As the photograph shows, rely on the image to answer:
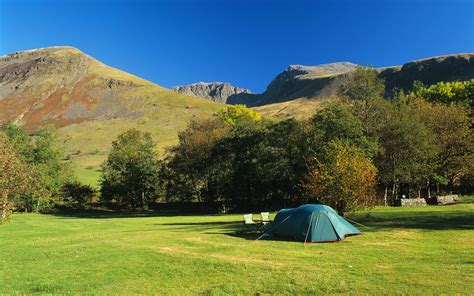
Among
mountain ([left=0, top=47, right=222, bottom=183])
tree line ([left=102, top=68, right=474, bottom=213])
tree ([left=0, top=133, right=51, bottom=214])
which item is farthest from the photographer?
mountain ([left=0, top=47, right=222, bottom=183])


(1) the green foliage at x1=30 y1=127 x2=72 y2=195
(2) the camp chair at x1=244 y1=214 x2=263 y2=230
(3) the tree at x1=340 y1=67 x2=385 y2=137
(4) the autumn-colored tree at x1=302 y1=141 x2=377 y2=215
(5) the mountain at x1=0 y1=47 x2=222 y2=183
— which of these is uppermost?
(5) the mountain at x1=0 y1=47 x2=222 y2=183

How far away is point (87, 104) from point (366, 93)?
134 metres

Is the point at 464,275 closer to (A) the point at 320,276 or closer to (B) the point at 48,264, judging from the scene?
(A) the point at 320,276

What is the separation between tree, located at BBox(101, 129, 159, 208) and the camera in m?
62.5

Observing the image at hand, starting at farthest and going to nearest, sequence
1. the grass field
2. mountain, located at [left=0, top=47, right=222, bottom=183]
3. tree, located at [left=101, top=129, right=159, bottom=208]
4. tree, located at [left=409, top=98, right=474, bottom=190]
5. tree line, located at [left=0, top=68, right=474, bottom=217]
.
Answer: mountain, located at [left=0, top=47, right=222, bottom=183], tree, located at [left=101, top=129, right=159, bottom=208], tree, located at [left=409, top=98, right=474, bottom=190], tree line, located at [left=0, top=68, right=474, bottom=217], the grass field

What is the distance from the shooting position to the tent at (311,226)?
20.8 meters

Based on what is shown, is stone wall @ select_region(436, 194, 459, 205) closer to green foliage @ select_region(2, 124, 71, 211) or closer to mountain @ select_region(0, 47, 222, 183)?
green foliage @ select_region(2, 124, 71, 211)

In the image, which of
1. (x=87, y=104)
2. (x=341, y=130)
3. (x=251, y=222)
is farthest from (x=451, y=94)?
(x=87, y=104)

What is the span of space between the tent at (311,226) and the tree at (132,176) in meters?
44.0

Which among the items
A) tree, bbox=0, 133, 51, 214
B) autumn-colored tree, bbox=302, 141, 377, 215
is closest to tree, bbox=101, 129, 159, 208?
tree, bbox=0, 133, 51, 214

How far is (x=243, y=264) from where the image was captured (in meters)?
14.9

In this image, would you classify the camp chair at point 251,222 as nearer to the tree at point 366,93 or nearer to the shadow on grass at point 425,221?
the shadow on grass at point 425,221

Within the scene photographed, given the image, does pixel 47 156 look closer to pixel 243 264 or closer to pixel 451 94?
pixel 243 264

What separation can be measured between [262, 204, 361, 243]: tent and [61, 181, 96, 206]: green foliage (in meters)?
52.1
